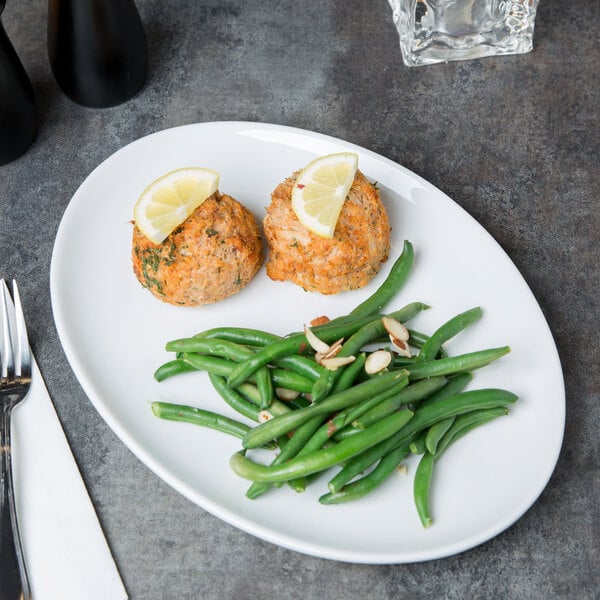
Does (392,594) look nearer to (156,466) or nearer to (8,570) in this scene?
(156,466)

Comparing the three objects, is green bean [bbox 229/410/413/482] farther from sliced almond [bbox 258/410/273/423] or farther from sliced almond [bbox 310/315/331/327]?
sliced almond [bbox 310/315/331/327]

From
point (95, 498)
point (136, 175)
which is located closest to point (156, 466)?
point (95, 498)

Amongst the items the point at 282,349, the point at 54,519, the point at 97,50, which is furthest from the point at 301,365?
the point at 97,50

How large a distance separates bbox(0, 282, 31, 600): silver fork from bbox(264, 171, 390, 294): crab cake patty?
1101 millimetres

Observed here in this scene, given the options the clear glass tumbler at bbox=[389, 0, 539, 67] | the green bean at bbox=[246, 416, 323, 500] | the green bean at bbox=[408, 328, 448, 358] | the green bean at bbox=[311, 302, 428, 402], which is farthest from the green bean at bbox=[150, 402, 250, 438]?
the clear glass tumbler at bbox=[389, 0, 539, 67]

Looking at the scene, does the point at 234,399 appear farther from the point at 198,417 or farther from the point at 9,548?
the point at 9,548

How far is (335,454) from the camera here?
2.82 meters

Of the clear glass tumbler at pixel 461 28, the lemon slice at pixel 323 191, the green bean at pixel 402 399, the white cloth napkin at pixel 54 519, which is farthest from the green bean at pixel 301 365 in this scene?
the clear glass tumbler at pixel 461 28

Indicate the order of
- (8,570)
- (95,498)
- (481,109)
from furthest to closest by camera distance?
(481,109), (95,498), (8,570)

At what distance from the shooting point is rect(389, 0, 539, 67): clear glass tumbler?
13.2 feet

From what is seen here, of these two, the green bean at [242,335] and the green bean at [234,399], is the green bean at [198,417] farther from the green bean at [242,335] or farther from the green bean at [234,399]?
the green bean at [242,335]

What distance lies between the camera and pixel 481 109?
413cm

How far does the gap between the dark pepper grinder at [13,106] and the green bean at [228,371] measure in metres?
1.50

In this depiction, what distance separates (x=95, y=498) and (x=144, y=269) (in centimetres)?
91
